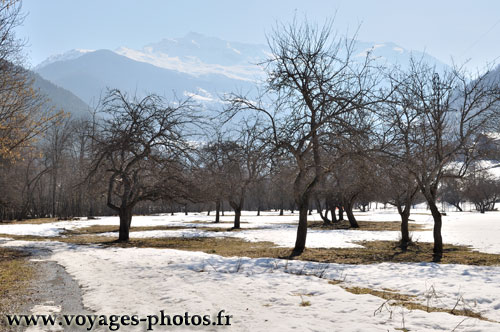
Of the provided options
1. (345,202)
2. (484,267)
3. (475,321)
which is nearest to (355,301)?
(475,321)

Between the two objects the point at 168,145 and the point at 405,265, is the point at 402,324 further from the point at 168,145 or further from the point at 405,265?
the point at 168,145

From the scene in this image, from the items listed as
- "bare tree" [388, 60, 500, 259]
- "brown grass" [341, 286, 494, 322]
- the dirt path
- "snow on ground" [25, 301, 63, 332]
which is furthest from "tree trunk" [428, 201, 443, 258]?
"snow on ground" [25, 301, 63, 332]

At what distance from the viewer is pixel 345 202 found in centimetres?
3659

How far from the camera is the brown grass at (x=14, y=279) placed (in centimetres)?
740

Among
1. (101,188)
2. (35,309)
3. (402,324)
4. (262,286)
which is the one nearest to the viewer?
(402,324)

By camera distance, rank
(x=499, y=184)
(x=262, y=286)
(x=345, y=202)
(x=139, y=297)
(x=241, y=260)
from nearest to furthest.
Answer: (x=139, y=297) → (x=262, y=286) → (x=241, y=260) → (x=345, y=202) → (x=499, y=184)

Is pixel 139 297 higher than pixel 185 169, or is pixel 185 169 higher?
pixel 185 169

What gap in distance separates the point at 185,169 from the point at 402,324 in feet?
52.2

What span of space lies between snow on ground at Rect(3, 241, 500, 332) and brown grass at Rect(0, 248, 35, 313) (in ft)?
4.15

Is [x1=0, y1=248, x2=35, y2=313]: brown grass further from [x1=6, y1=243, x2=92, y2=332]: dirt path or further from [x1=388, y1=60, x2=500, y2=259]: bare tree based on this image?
[x1=388, y1=60, x2=500, y2=259]: bare tree

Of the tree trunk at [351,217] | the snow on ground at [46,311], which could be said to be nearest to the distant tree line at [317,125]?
the snow on ground at [46,311]

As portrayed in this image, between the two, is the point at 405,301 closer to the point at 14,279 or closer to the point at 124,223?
the point at 14,279

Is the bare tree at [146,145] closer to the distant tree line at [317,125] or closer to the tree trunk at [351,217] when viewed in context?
the distant tree line at [317,125]

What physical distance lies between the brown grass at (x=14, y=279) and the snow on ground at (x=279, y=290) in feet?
4.15
